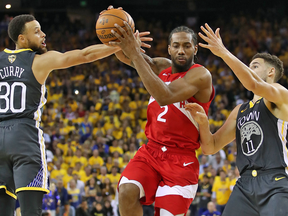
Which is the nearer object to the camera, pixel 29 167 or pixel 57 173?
pixel 29 167

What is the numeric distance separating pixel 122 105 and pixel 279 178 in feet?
33.2

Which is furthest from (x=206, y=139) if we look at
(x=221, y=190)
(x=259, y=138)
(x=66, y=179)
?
(x=66, y=179)

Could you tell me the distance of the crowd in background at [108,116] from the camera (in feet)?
32.4

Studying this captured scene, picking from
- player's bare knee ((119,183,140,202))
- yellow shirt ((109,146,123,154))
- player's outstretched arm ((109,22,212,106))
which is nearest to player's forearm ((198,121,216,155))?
player's outstretched arm ((109,22,212,106))

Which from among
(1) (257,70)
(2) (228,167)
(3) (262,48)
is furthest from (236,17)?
(1) (257,70)

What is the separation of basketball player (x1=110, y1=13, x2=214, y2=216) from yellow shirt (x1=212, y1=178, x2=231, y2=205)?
19.5ft

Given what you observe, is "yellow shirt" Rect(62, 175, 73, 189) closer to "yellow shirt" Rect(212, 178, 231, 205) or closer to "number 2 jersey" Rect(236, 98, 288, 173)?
"yellow shirt" Rect(212, 178, 231, 205)

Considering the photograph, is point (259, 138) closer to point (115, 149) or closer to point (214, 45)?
point (214, 45)

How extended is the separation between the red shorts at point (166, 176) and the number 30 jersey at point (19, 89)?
115 centimetres

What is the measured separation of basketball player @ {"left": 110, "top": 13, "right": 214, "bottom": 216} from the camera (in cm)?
381

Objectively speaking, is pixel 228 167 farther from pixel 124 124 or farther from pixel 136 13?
pixel 136 13

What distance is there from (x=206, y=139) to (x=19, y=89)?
2.06 meters

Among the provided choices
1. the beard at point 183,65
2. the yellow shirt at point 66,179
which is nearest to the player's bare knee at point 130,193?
the beard at point 183,65

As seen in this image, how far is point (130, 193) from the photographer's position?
12.5 ft
